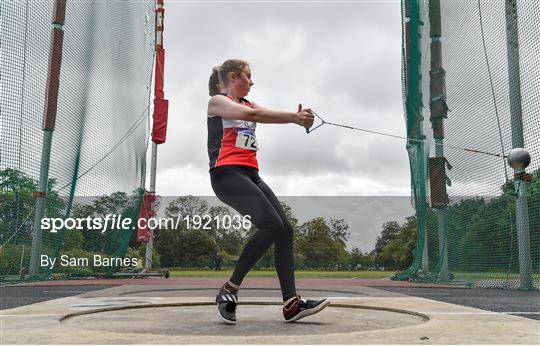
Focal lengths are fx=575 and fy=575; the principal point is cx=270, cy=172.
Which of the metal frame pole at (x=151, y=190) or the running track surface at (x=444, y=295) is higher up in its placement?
the metal frame pole at (x=151, y=190)

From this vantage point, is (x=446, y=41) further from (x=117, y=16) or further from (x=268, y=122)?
(x=268, y=122)

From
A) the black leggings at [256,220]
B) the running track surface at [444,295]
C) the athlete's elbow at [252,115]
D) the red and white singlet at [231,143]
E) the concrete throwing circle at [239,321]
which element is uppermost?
the athlete's elbow at [252,115]

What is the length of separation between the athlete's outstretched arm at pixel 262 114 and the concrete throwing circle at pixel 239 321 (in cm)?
106

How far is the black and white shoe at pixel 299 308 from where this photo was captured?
3.09 meters

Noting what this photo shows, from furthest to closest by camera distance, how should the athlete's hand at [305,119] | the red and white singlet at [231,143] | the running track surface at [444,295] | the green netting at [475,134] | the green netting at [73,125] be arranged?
the green netting at [475,134], the green netting at [73,125], the running track surface at [444,295], the red and white singlet at [231,143], the athlete's hand at [305,119]

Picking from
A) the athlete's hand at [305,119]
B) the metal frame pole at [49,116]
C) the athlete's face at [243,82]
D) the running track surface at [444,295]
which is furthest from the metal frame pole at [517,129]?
the metal frame pole at [49,116]

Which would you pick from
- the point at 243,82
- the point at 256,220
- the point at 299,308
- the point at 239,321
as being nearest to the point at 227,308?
the point at 239,321

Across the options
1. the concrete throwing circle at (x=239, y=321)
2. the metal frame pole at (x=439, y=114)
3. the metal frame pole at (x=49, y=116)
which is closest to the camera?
the concrete throwing circle at (x=239, y=321)

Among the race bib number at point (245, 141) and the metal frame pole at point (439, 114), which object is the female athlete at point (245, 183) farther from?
the metal frame pole at point (439, 114)

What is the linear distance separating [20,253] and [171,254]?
42.2 meters

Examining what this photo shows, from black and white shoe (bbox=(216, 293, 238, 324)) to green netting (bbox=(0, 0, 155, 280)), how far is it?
5340mm

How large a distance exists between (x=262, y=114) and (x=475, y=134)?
6.17 metres

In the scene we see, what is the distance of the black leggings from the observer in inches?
123

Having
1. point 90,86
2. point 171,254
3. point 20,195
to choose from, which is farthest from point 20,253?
point 171,254
